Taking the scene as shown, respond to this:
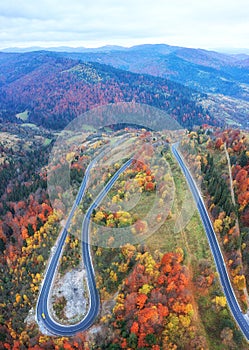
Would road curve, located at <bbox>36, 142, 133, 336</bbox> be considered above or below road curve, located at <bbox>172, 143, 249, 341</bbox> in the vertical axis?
below

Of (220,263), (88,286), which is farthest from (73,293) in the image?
(220,263)

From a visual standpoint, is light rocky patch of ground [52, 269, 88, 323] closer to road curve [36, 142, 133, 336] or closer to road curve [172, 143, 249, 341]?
road curve [36, 142, 133, 336]

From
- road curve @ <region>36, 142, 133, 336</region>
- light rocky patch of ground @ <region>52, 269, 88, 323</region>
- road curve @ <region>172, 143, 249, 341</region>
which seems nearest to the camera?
road curve @ <region>172, 143, 249, 341</region>

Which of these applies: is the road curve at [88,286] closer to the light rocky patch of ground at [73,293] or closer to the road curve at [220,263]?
the light rocky patch of ground at [73,293]

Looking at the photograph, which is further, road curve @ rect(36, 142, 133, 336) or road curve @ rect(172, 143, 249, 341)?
road curve @ rect(36, 142, 133, 336)

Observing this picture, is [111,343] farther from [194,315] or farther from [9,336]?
[9,336]

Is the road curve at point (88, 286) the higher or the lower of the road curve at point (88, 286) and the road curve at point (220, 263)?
the lower

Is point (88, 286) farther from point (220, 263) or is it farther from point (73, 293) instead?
point (220, 263)

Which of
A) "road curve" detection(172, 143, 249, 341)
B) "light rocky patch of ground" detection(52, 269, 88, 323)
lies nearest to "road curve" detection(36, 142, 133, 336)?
"light rocky patch of ground" detection(52, 269, 88, 323)

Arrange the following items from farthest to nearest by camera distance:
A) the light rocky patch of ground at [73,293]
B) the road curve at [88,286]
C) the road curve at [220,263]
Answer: the light rocky patch of ground at [73,293]
the road curve at [88,286]
the road curve at [220,263]

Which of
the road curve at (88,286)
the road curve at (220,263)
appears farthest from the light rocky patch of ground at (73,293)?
the road curve at (220,263)

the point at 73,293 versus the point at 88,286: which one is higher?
the point at 88,286
